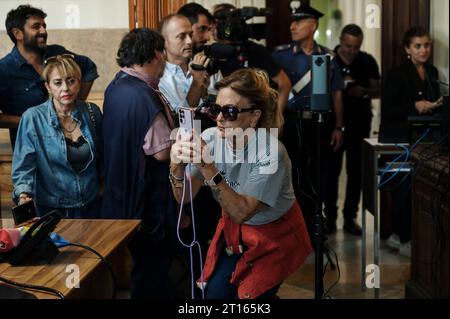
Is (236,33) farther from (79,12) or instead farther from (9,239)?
(9,239)

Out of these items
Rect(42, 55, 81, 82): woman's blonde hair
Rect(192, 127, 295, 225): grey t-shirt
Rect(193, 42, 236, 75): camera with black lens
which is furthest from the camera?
Rect(193, 42, 236, 75): camera with black lens

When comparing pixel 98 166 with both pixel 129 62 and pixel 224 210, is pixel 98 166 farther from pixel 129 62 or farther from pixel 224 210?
pixel 224 210

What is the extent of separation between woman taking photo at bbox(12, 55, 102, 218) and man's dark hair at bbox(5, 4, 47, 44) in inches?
19.3

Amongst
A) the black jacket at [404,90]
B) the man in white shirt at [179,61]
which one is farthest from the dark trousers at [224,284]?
the black jacket at [404,90]

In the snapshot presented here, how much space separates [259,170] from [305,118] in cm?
171

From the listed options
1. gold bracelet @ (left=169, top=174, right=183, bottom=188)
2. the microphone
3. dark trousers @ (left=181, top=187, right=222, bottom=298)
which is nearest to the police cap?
dark trousers @ (left=181, top=187, right=222, bottom=298)

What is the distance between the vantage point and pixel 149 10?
12.7 ft

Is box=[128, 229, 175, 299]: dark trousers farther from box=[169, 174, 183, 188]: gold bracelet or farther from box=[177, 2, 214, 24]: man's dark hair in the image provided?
box=[177, 2, 214, 24]: man's dark hair

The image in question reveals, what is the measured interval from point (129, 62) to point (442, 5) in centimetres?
212

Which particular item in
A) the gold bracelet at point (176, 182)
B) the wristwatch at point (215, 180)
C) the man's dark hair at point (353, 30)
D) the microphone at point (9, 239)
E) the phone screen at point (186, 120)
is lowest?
the microphone at point (9, 239)

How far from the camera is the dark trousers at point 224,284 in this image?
253 cm

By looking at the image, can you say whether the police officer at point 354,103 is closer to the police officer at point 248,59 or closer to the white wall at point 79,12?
the police officer at point 248,59

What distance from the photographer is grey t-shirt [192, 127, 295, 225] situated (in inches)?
96.2

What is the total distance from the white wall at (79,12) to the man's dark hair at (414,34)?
150 cm
